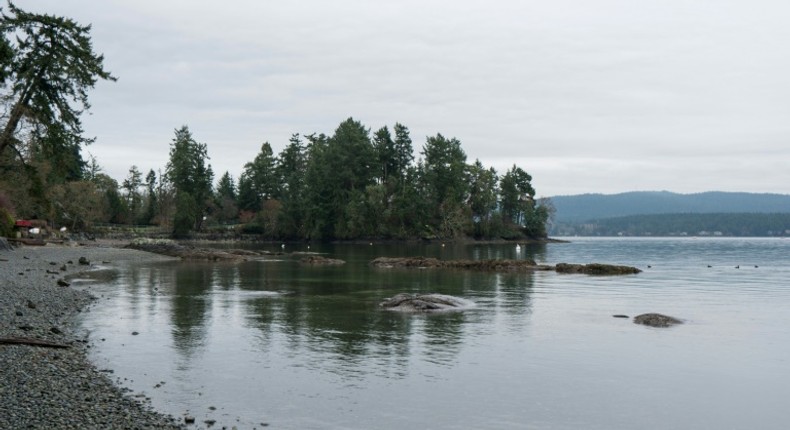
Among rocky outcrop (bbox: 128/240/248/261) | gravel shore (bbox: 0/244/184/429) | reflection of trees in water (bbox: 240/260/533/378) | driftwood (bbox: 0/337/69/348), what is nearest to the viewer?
gravel shore (bbox: 0/244/184/429)

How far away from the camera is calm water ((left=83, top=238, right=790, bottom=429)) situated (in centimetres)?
1530

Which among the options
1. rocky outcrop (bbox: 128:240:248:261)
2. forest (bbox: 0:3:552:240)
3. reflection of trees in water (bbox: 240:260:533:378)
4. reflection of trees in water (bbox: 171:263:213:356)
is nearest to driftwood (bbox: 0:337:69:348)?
reflection of trees in water (bbox: 171:263:213:356)

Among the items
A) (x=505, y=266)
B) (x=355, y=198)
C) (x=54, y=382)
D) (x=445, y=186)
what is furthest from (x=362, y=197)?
(x=54, y=382)

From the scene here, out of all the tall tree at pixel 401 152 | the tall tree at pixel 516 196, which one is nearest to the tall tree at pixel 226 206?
the tall tree at pixel 401 152

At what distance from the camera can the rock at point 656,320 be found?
2820cm

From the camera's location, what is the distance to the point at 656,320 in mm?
28516

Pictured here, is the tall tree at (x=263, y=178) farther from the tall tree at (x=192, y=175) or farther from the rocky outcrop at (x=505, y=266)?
the rocky outcrop at (x=505, y=266)

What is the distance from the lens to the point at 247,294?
1528 inches

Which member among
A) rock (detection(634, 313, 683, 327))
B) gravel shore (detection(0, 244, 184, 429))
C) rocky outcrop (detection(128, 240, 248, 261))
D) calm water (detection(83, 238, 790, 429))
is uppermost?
rocky outcrop (detection(128, 240, 248, 261))

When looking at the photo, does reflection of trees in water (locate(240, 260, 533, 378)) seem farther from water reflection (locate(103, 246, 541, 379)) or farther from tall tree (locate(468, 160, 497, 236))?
tall tree (locate(468, 160, 497, 236))

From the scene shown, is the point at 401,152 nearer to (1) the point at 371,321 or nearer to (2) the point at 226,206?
(2) the point at 226,206

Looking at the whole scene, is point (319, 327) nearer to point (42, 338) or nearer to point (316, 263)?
point (42, 338)

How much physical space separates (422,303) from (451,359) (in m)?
11.4

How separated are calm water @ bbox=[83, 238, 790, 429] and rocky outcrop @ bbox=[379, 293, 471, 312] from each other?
3.84 feet
